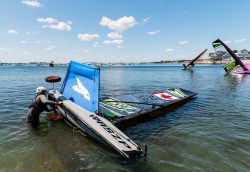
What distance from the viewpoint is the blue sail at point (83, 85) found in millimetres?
9647

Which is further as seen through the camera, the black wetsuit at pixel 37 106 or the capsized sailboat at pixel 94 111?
the black wetsuit at pixel 37 106

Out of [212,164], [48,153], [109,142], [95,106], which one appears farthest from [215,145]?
[48,153]

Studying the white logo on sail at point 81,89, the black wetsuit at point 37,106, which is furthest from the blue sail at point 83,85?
the black wetsuit at point 37,106

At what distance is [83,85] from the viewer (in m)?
10.5

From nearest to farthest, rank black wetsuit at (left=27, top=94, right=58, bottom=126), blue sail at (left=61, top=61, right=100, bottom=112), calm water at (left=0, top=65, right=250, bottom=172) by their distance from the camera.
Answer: calm water at (left=0, top=65, right=250, bottom=172)
blue sail at (left=61, top=61, right=100, bottom=112)
black wetsuit at (left=27, top=94, right=58, bottom=126)

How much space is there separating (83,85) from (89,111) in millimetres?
1482

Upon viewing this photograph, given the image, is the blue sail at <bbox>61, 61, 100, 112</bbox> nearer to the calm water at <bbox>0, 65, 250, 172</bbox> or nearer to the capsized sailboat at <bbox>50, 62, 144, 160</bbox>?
the capsized sailboat at <bbox>50, 62, 144, 160</bbox>

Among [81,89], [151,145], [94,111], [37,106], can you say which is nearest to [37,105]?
[37,106]

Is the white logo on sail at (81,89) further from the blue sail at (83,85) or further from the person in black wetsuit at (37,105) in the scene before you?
the person in black wetsuit at (37,105)

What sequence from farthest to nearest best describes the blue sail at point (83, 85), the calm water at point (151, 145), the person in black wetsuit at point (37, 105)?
the person in black wetsuit at point (37, 105)
the blue sail at point (83, 85)
the calm water at point (151, 145)

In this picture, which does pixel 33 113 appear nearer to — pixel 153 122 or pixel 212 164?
pixel 153 122

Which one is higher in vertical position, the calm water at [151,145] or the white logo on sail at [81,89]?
the white logo on sail at [81,89]

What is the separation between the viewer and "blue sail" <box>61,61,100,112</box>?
965cm

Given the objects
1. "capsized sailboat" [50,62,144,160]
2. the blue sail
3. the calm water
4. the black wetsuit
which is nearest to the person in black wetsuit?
the black wetsuit
